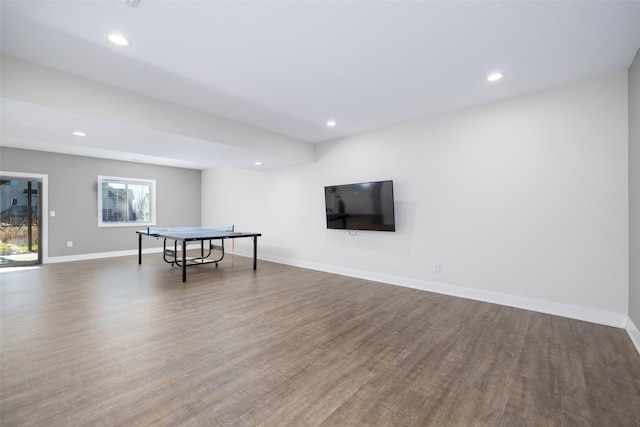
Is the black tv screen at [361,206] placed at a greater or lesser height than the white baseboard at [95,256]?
greater

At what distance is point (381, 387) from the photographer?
76.7 inches

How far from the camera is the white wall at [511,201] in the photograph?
121 inches

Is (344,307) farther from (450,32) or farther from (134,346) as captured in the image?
(450,32)

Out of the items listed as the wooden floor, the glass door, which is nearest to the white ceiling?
the wooden floor

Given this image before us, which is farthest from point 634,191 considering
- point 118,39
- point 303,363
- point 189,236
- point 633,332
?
point 189,236

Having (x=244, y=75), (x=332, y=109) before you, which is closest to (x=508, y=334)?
(x=332, y=109)

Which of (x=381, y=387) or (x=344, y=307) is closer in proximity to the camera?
(x=381, y=387)

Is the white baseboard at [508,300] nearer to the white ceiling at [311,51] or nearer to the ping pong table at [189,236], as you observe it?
the ping pong table at [189,236]

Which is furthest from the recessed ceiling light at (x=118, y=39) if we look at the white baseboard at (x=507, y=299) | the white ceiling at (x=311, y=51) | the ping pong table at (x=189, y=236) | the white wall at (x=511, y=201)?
the white baseboard at (x=507, y=299)

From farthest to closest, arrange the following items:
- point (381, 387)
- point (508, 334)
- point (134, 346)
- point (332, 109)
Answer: point (332, 109) → point (508, 334) → point (134, 346) → point (381, 387)

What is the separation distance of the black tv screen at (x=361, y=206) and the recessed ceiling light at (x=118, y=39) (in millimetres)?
3557

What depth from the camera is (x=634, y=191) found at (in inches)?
107

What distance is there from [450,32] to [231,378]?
316cm

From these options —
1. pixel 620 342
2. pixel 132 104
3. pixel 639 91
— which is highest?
pixel 132 104
